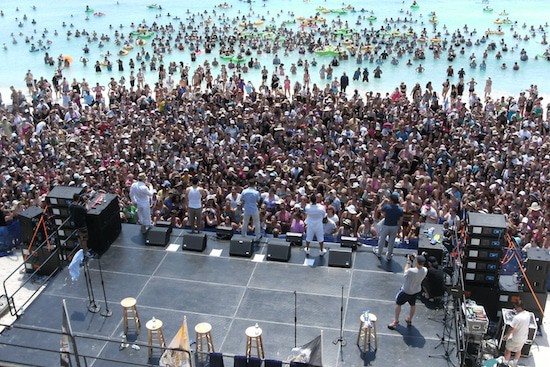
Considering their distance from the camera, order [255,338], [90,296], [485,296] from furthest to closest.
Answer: [90,296] → [485,296] → [255,338]

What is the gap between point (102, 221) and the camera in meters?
13.1

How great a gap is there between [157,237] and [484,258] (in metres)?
7.21

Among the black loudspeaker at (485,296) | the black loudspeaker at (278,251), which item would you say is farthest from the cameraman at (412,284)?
the black loudspeaker at (278,251)

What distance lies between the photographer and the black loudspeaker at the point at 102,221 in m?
13.0

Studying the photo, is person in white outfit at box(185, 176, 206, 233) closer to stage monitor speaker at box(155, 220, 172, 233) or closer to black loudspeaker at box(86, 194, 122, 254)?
stage monitor speaker at box(155, 220, 172, 233)

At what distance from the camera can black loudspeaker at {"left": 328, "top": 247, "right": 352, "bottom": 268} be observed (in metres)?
12.5

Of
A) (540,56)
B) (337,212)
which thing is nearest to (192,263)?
(337,212)

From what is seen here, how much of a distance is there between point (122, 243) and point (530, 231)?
949cm

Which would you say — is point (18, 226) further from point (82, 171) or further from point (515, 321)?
point (515, 321)

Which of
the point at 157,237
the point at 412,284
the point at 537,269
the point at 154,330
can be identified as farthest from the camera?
the point at 157,237

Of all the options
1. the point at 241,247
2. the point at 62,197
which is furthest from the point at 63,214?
the point at 241,247

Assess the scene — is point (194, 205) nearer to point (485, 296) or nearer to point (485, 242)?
point (485, 242)

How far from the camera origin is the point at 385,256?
1283 centimetres

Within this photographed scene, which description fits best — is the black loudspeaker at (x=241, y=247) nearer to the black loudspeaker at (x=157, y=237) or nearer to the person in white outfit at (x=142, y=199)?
the black loudspeaker at (x=157, y=237)
